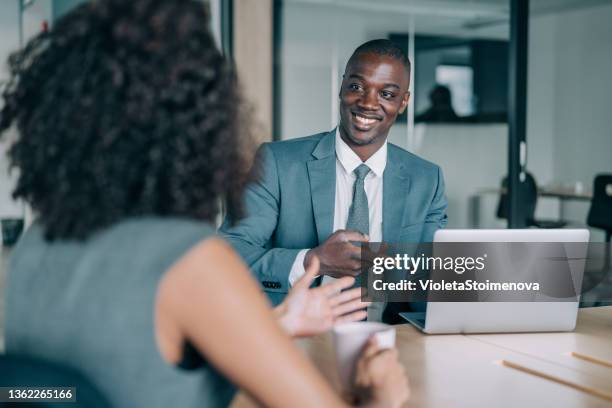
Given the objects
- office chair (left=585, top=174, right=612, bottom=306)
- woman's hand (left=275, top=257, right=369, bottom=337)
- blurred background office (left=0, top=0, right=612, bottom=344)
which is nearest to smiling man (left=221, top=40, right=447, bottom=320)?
woman's hand (left=275, top=257, right=369, bottom=337)

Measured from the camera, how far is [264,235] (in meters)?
2.45

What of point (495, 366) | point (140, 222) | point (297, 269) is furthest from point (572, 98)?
point (140, 222)

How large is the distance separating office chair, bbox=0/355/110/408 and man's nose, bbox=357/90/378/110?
5.98ft

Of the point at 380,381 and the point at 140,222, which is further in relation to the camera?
the point at 380,381

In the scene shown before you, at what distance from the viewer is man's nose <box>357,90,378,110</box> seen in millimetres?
2529

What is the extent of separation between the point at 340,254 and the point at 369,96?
29.9 inches

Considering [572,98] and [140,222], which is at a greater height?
[572,98]

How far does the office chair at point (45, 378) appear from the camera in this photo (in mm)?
846

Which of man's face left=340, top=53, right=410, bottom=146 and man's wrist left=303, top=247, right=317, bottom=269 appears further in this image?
man's face left=340, top=53, right=410, bottom=146

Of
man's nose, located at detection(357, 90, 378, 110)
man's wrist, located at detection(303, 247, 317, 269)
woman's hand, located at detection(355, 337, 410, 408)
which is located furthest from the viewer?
man's nose, located at detection(357, 90, 378, 110)

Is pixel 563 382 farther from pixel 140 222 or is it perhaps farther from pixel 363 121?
pixel 363 121

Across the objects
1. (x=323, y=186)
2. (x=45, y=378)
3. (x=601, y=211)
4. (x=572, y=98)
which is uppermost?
(x=572, y=98)

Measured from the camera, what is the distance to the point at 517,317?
1.77 m

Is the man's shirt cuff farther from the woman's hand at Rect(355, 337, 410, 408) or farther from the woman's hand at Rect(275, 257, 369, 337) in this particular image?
the woman's hand at Rect(355, 337, 410, 408)
